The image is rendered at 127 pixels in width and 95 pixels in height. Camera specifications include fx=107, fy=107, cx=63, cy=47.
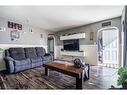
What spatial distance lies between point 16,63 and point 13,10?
4.97 ft

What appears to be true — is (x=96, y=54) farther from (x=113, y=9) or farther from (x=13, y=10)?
(x=13, y=10)

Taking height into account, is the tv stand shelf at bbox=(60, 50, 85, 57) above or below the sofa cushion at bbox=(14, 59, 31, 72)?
above

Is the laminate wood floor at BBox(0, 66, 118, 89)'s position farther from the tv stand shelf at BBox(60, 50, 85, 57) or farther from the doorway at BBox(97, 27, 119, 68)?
the tv stand shelf at BBox(60, 50, 85, 57)

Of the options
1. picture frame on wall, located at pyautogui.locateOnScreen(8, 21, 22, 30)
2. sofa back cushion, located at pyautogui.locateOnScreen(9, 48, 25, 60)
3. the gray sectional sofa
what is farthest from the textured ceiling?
sofa back cushion, located at pyautogui.locateOnScreen(9, 48, 25, 60)

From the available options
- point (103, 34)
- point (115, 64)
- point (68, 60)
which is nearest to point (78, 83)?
point (68, 60)

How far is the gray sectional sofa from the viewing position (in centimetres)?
298

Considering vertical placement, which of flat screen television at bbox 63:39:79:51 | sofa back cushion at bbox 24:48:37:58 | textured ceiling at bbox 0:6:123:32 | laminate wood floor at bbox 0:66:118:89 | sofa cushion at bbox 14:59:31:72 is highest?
textured ceiling at bbox 0:6:123:32

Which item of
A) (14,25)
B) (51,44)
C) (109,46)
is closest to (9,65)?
(14,25)

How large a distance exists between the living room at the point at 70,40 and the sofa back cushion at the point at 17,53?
0.40 m

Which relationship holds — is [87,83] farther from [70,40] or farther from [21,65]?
[21,65]

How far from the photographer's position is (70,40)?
244 cm

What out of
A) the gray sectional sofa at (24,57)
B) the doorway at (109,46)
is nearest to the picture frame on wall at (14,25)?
the gray sectional sofa at (24,57)

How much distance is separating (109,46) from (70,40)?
83 cm

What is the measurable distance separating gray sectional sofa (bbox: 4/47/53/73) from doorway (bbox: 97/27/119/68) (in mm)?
1296
